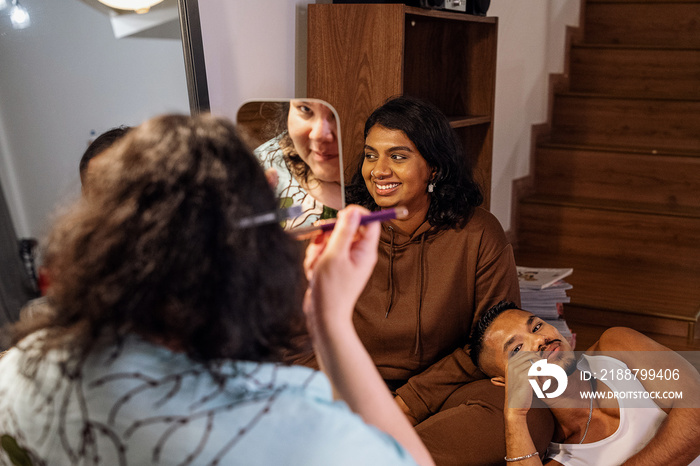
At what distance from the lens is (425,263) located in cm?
179

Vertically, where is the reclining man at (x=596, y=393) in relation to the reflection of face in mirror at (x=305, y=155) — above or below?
below

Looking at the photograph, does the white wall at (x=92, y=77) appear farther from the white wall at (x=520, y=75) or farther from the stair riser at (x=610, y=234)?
the stair riser at (x=610, y=234)

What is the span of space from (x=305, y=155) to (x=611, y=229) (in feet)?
8.28

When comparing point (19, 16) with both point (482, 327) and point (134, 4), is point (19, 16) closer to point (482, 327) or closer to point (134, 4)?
point (134, 4)

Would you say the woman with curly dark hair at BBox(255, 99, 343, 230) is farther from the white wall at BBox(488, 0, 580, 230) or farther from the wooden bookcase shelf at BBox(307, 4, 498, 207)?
the white wall at BBox(488, 0, 580, 230)

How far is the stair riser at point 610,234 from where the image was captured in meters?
2.98

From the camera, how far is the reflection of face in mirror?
0.91 metres

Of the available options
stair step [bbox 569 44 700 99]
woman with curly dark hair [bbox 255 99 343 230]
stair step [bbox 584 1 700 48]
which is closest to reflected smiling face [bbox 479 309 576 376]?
woman with curly dark hair [bbox 255 99 343 230]

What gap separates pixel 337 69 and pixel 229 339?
1.50m

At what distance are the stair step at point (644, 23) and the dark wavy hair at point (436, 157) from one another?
2.20 m

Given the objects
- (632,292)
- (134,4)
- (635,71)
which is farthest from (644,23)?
(134,4)

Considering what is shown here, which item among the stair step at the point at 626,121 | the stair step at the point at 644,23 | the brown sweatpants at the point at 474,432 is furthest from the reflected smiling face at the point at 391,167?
the stair step at the point at 644,23

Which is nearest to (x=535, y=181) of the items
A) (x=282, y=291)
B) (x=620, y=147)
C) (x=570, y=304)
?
(x=620, y=147)

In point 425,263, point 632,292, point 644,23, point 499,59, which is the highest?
point 644,23
